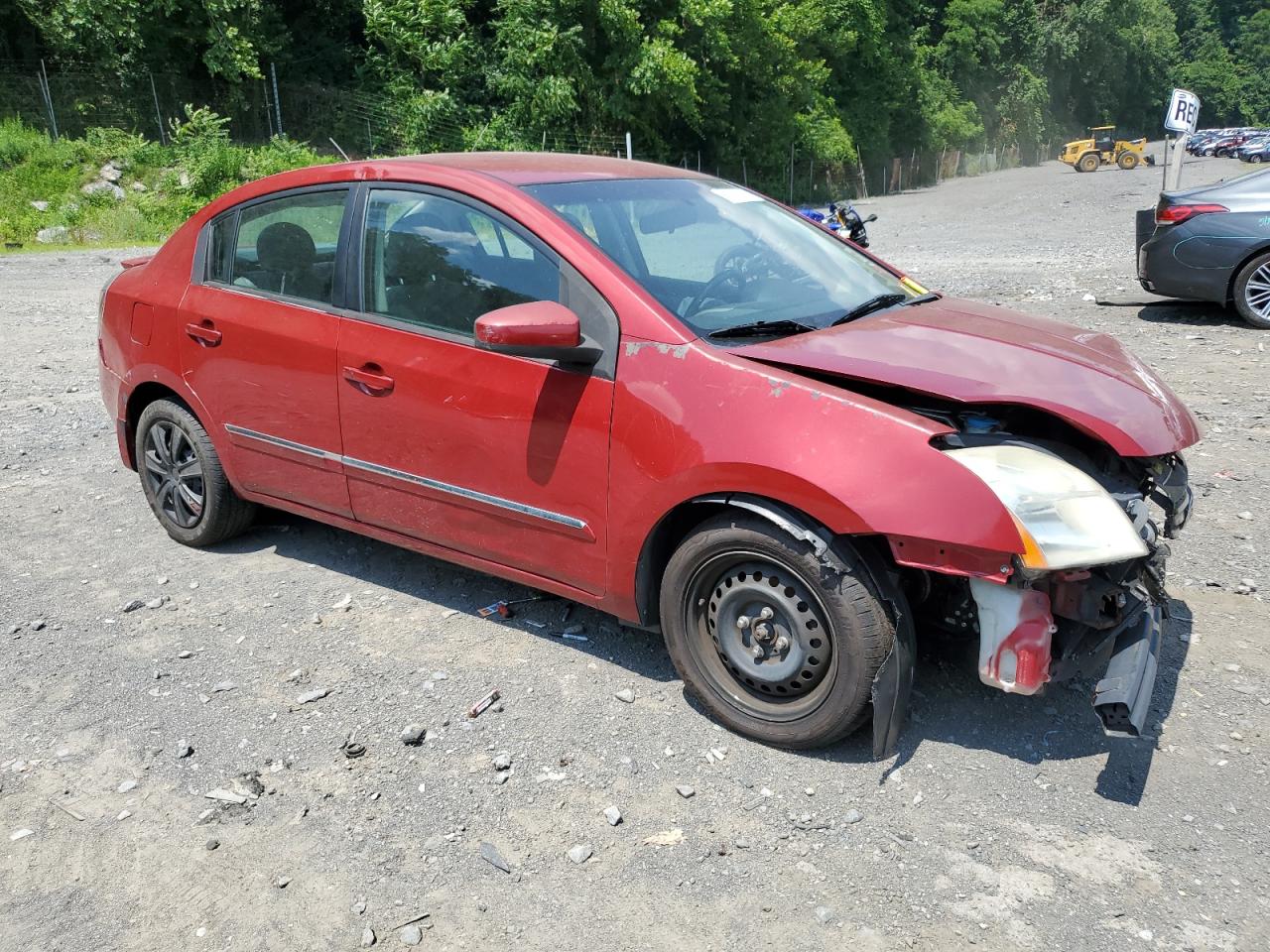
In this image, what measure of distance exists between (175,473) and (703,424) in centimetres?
302

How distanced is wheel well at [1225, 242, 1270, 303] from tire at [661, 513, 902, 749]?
8.25 metres

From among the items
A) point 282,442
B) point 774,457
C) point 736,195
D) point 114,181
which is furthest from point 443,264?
point 114,181

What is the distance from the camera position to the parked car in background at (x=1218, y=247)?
9688 millimetres

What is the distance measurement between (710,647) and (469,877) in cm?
106

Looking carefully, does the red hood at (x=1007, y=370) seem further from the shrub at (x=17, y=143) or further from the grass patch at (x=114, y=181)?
the shrub at (x=17, y=143)

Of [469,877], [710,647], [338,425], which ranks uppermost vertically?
[338,425]

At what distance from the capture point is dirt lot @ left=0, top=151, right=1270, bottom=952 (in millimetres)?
2762

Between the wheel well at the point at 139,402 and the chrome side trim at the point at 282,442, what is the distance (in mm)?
391

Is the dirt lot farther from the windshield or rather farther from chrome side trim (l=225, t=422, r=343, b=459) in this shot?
the windshield

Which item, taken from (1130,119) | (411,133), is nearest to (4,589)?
(411,133)

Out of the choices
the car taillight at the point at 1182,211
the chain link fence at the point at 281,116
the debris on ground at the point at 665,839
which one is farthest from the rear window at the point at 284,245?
the chain link fence at the point at 281,116

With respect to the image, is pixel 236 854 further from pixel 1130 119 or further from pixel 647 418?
pixel 1130 119

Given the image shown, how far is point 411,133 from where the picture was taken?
3055 cm

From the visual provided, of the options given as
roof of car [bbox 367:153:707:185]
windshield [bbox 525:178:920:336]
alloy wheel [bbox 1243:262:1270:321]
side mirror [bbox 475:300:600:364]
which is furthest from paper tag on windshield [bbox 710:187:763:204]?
alloy wheel [bbox 1243:262:1270:321]
